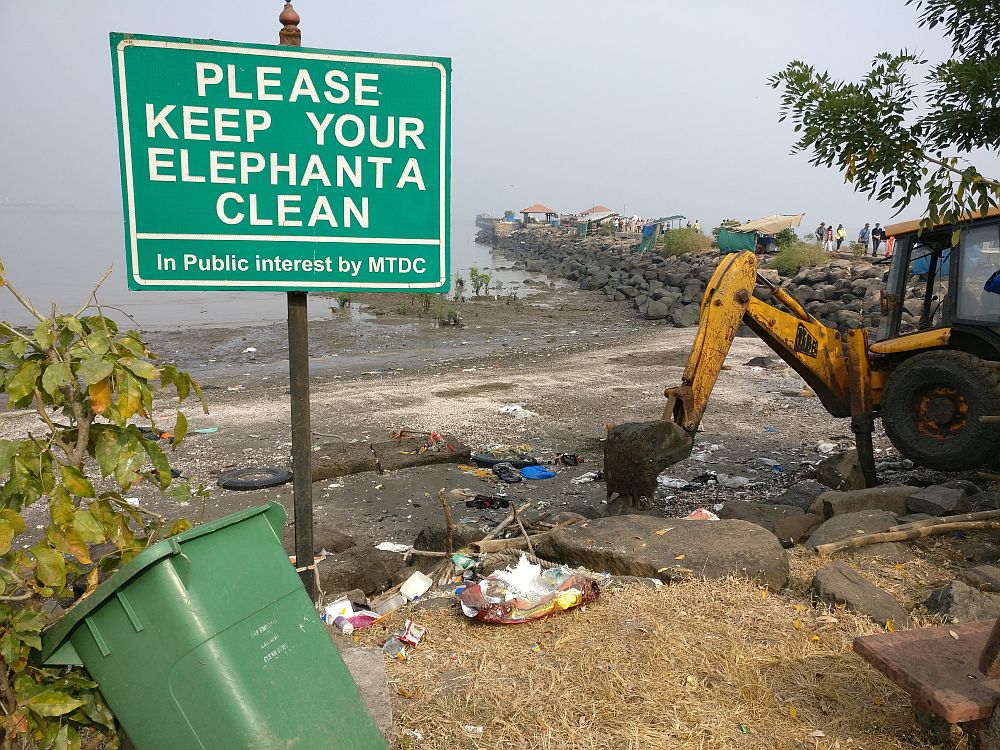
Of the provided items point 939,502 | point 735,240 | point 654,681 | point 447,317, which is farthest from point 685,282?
point 654,681

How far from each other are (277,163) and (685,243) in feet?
104

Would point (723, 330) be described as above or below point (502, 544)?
above

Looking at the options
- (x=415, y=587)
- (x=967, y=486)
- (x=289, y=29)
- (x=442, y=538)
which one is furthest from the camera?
(x=967, y=486)

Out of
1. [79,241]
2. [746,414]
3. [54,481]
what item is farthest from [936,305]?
[79,241]

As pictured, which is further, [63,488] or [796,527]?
[796,527]

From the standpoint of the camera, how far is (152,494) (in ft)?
22.6

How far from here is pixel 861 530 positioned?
437 cm

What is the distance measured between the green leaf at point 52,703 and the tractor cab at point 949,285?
19.7 feet

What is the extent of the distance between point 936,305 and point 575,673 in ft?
19.0

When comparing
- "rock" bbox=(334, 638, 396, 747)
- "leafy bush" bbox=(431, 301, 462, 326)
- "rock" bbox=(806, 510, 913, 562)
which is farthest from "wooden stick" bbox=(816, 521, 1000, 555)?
"leafy bush" bbox=(431, 301, 462, 326)

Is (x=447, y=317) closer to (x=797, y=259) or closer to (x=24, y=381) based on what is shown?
(x=797, y=259)

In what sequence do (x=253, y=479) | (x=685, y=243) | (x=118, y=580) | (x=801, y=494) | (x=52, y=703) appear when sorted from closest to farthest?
(x=118, y=580)
(x=52, y=703)
(x=801, y=494)
(x=253, y=479)
(x=685, y=243)

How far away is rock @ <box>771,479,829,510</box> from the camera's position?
6.43 meters

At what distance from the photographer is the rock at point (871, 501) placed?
5.21 metres
